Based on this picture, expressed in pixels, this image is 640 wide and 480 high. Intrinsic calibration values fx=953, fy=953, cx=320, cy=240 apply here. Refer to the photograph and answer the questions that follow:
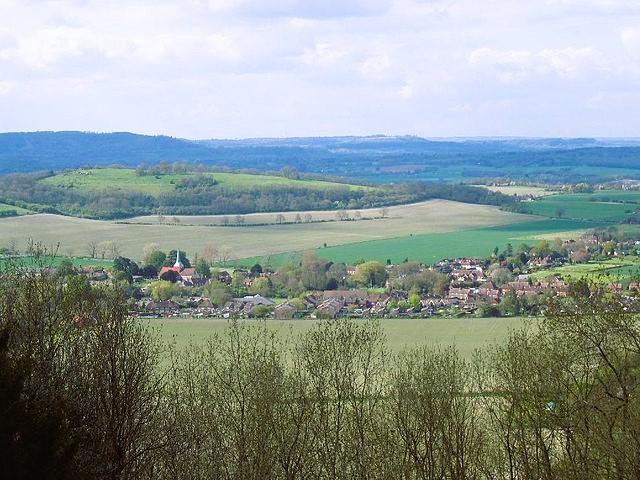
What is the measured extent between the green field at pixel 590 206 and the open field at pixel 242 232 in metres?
4.27

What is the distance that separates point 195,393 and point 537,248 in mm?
47103

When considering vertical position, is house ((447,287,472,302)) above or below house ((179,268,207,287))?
below

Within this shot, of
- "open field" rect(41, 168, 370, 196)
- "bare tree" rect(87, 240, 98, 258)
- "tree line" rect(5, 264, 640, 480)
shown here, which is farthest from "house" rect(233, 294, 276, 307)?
"open field" rect(41, 168, 370, 196)

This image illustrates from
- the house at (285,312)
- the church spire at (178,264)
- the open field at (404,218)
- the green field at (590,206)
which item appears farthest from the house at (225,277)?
the green field at (590,206)

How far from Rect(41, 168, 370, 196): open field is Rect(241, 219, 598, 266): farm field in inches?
1170

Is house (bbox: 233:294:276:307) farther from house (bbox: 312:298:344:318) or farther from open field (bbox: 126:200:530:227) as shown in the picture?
open field (bbox: 126:200:530:227)

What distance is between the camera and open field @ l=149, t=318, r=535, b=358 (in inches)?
1291

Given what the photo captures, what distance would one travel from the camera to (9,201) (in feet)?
276

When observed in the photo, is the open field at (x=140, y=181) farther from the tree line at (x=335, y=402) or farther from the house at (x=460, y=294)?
the tree line at (x=335, y=402)

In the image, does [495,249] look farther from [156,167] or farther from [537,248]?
[156,167]

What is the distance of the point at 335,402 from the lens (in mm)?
19109

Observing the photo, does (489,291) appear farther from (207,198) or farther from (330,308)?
(207,198)

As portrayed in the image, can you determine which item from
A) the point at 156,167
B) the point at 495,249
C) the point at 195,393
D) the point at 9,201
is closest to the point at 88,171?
the point at 156,167

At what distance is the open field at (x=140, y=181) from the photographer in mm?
96375
